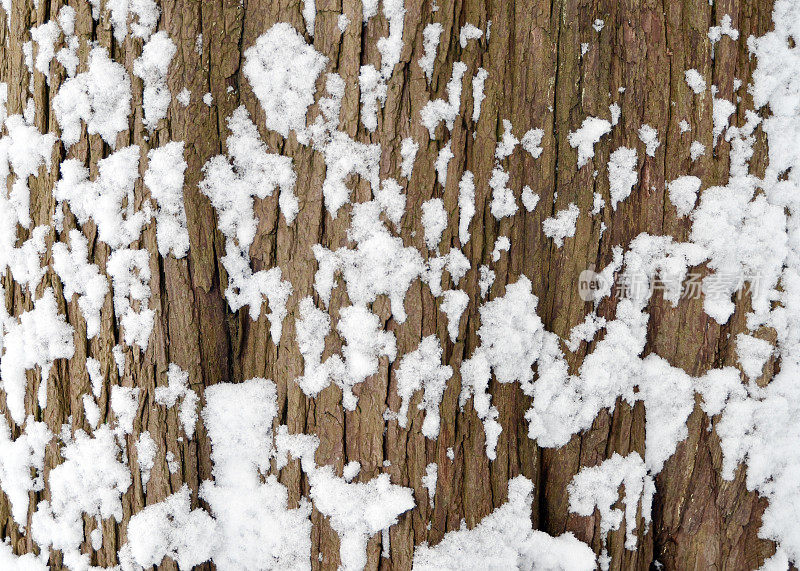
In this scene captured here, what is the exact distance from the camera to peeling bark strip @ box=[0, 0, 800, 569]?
1.14 metres

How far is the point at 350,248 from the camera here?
114 cm

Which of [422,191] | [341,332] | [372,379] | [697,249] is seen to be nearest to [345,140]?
[422,191]

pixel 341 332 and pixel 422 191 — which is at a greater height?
pixel 422 191

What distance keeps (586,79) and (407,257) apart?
0.58 m

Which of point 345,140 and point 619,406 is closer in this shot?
point 345,140

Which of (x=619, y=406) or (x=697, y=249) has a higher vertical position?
(x=697, y=249)

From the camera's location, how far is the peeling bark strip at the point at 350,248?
44.8 inches

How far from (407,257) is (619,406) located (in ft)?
2.04

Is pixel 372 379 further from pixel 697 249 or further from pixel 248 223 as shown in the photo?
pixel 697 249

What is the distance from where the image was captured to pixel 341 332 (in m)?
1.15

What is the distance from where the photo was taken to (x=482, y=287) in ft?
3.88

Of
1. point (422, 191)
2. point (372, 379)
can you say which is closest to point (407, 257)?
point (422, 191)

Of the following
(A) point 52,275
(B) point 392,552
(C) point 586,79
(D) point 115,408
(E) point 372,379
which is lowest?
(B) point 392,552

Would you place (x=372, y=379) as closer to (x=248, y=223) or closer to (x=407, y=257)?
(x=407, y=257)
